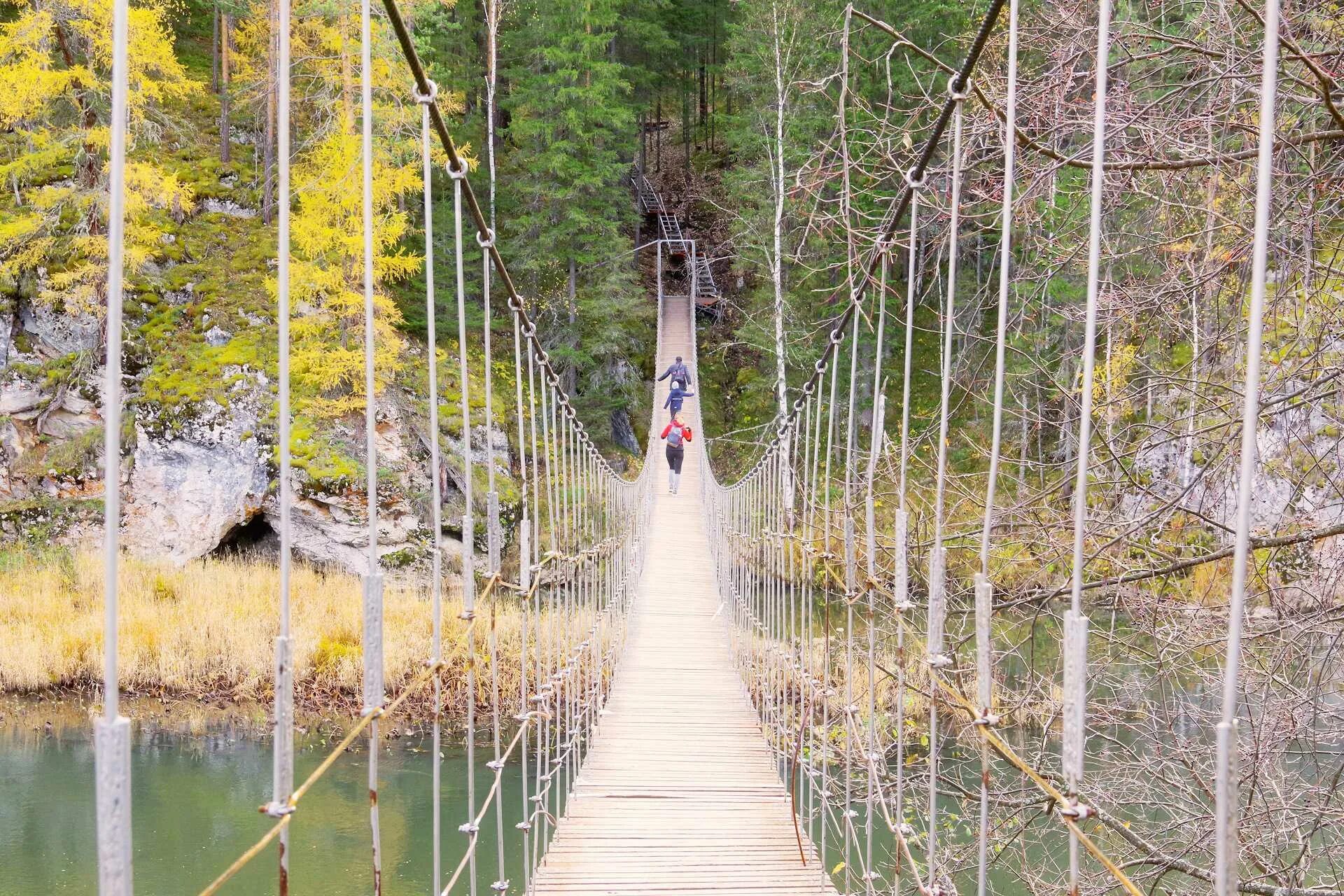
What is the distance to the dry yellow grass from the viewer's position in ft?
24.9

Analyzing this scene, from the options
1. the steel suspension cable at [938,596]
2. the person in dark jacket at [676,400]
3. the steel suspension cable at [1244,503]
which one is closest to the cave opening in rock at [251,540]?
the person in dark jacket at [676,400]

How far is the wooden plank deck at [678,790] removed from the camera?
118 inches

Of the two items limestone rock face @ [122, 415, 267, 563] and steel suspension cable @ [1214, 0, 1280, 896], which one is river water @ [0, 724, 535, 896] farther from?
steel suspension cable @ [1214, 0, 1280, 896]

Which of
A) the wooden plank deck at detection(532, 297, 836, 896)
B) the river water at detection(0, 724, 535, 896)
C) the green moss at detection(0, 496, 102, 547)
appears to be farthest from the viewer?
the green moss at detection(0, 496, 102, 547)

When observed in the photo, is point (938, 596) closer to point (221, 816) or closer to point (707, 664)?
point (707, 664)

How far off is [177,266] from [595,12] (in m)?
6.11

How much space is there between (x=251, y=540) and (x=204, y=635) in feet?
8.01

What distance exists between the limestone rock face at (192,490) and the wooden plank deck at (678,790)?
502 cm

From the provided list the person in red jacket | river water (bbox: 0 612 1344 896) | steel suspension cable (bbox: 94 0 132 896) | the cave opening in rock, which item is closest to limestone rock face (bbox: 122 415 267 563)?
the cave opening in rock

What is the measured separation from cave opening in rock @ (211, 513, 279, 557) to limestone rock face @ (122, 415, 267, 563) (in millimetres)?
181

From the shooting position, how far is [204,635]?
25.7ft

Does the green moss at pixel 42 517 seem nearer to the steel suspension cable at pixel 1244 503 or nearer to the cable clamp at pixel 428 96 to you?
the cable clamp at pixel 428 96

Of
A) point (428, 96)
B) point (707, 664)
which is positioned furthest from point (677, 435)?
point (428, 96)

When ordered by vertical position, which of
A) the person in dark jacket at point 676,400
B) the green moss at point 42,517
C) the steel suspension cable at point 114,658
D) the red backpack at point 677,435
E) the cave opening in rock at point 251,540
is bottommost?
the cave opening in rock at point 251,540
